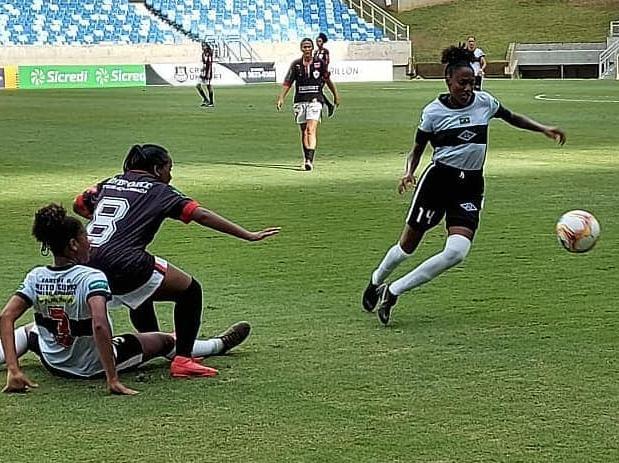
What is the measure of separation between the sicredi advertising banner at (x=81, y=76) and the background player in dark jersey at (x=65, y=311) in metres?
46.3

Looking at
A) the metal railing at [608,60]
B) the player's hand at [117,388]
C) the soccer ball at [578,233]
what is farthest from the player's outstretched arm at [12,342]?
the metal railing at [608,60]

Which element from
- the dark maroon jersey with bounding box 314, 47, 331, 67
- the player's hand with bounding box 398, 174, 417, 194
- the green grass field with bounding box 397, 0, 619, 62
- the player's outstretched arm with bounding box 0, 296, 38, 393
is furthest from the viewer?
the green grass field with bounding box 397, 0, 619, 62

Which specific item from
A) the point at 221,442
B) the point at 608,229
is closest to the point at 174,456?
the point at 221,442

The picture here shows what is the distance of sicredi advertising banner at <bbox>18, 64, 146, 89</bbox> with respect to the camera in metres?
52.0

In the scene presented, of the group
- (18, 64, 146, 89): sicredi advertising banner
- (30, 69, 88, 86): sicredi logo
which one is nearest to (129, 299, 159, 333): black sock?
(18, 64, 146, 89): sicredi advertising banner

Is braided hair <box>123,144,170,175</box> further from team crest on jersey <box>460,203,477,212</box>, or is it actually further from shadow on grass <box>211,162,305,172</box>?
shadow on grass <box>211,162,305,172</box>

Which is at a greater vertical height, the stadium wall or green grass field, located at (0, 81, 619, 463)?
the stadium wall

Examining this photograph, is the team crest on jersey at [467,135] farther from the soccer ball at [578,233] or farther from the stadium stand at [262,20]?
the stadium stand at [262,20]

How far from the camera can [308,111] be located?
1877 centimetres

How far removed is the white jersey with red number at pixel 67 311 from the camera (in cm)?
645

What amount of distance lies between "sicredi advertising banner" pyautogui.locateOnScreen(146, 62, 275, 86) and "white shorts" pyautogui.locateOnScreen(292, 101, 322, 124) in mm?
34158

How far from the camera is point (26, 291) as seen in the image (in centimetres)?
655

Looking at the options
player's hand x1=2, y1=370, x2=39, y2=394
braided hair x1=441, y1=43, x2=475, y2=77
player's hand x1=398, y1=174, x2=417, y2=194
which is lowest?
player's hand x1=2, y1=370, x2=39, y2=394

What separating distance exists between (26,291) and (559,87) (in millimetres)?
42415
